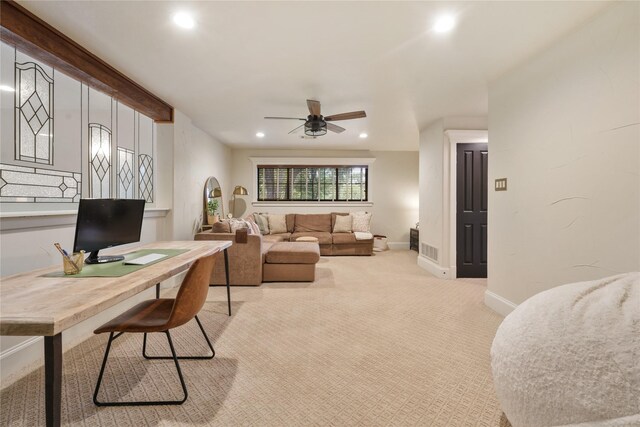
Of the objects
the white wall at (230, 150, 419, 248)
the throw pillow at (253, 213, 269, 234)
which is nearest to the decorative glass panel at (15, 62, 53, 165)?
the throw pillow at (253, 213, 269, 234)

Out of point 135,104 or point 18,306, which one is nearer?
point 18,306

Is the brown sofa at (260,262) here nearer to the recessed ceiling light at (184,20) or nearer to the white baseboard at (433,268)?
the white baseboard at (433,268)

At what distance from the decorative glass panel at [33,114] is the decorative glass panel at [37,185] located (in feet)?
0.35

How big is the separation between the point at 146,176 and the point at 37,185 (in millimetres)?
1505

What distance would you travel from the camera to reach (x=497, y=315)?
2799 millimetres

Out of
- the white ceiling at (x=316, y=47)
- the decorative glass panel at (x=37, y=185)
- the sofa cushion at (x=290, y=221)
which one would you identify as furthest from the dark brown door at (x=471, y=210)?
the decorative glass panel at (x=37, y=185)

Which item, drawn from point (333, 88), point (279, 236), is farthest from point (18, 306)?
point (279, 236)

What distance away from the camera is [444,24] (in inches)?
78.2

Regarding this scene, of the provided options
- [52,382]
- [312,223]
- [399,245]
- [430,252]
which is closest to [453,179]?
[430,252]

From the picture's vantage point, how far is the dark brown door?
4.16 meters

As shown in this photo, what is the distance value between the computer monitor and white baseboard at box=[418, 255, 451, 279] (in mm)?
3884

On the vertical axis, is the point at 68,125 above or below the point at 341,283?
above

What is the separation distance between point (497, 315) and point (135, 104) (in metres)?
4.48

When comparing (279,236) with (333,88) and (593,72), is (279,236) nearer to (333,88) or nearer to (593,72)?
(333,88)
